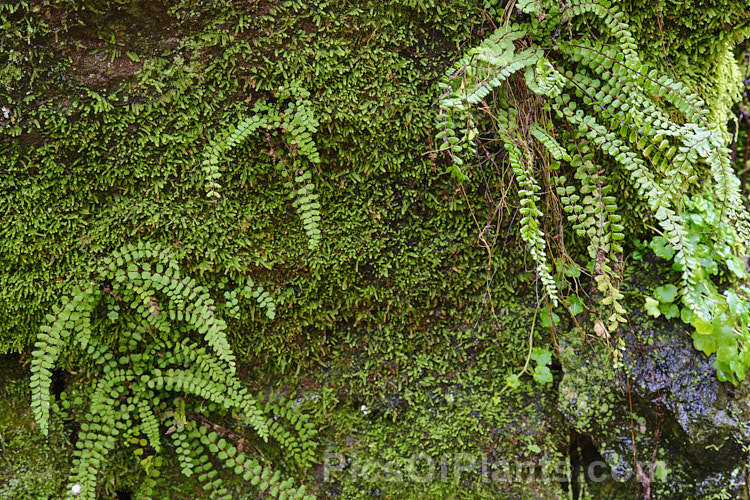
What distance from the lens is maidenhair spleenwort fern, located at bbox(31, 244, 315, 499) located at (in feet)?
6.61

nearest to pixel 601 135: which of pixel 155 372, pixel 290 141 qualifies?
pixel 290 141

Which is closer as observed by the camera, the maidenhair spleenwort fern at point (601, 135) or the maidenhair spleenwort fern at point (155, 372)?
the maidenhair spleenwort fern at point (601, 135)

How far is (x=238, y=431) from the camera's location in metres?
2.32

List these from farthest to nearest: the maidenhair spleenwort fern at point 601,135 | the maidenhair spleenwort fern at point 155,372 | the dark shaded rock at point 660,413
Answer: the dark shaded rock at point 660,413
the maidenhair spleenwort fern at point 155,372
the maidenhair spleenwort fern at point 601,135

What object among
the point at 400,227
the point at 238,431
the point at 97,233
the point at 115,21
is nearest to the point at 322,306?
the point at 400,227

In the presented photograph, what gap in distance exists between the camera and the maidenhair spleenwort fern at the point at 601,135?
1875mm

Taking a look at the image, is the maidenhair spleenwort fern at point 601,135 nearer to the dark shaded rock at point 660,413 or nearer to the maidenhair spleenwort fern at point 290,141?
the dark shaded rock at point 660,413

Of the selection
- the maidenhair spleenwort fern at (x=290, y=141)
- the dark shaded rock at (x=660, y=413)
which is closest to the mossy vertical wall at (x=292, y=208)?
the maidenhair spleenwort fern at (x=290, y=141)

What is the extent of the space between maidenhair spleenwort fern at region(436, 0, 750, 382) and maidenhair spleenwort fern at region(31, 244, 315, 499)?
1.29 meters

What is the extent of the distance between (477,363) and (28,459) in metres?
2.26

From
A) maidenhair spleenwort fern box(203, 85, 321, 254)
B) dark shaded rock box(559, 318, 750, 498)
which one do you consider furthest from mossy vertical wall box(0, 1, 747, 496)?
dark shaded rock box(559, 318, 750, 498)

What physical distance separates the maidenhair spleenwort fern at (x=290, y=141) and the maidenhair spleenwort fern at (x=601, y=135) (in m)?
0.58

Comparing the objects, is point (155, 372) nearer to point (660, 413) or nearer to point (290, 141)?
point (290, 141)

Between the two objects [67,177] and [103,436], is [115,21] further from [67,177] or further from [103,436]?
[103,436]
